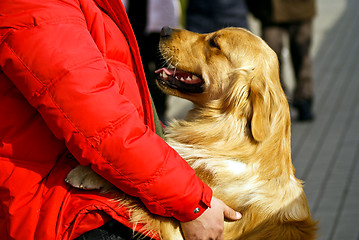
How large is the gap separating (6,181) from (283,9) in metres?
5.31

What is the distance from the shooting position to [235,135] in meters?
2.52

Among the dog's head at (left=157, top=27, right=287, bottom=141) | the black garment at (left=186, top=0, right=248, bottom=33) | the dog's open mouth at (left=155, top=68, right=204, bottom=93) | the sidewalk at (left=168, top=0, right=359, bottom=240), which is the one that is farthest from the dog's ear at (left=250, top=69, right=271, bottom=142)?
the black garment at (left=186, top=0, right=248, bottom=33)

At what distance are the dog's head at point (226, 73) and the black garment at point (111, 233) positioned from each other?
776 mm

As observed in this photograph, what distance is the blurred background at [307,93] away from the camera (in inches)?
200

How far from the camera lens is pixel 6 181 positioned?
183 cm

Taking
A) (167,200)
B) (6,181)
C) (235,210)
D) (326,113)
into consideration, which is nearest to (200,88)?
(235,210)

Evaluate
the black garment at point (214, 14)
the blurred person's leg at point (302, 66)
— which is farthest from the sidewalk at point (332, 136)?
the black garment at point (214, 14)

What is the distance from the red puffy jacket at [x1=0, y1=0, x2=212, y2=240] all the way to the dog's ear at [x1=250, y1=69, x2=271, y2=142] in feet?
1.90

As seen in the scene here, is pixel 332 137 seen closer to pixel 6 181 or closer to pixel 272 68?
pixel 272 68

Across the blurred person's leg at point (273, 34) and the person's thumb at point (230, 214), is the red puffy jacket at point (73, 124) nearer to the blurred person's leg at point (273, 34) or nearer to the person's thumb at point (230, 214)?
the person's thumb at point (230, 214)

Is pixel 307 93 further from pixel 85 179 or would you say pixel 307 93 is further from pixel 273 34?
pixel 85 179

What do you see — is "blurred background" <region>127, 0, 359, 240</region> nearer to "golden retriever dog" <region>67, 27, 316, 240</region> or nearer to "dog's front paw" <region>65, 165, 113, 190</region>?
"golden retriever dog" <region>67, 27, 316, 240</region>

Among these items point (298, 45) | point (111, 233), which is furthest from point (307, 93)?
point (111, 233)

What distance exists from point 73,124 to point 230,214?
31.5 inches
